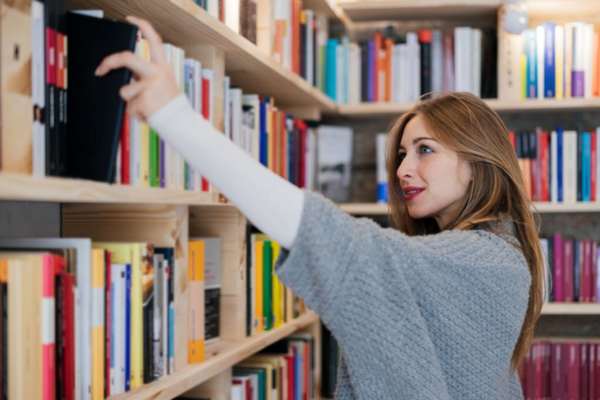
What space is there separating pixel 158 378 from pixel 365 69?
180cm

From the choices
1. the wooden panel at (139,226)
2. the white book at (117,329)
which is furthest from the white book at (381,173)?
the white book at (117,329)

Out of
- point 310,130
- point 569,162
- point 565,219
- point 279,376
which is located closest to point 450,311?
point 279,376

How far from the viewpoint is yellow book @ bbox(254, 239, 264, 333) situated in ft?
6.63

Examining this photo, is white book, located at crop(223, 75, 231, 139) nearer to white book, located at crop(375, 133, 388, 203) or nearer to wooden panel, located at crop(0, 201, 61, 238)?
wooden panel, located at crop(0, 201, 61, 238)

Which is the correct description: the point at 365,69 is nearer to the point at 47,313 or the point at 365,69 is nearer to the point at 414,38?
the point at 414,38

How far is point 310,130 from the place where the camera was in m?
2.64

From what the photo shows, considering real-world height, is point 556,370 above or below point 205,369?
below

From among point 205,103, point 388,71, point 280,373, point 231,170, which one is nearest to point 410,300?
point 231,170

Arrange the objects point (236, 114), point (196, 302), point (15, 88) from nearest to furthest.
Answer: point (15, 88)
point (196, 302)
point (236, 114)

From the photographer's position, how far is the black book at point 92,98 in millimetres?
1141

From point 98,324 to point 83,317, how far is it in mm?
46

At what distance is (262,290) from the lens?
2.07 meters

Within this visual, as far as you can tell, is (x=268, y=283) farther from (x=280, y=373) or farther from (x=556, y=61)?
(x=556, y=61)

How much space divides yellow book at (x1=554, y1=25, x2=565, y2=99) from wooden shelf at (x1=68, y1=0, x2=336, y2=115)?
93 centimetres
